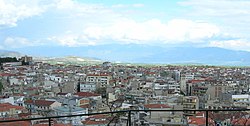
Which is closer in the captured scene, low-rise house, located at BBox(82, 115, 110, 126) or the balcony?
the balcony

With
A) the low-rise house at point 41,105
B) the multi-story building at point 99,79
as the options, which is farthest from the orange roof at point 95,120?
the multi-story building at point 99,79

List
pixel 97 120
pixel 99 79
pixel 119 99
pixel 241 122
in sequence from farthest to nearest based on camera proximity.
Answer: pixel 99 79
pixel 119 99
pixel 97 120
pixel 241 122

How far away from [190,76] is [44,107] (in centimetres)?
3718

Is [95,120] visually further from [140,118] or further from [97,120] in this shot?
[140,118]

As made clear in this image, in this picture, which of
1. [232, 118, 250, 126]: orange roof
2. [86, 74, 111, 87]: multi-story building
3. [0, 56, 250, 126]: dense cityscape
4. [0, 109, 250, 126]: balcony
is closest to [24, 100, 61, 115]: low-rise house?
[0, 56, 250, 126]: dense cityscape

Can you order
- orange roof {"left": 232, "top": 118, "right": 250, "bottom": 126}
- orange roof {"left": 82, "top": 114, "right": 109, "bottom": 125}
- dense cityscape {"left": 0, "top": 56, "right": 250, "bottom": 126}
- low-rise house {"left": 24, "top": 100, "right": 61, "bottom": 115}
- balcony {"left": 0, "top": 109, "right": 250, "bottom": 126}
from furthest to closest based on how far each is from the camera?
low-rise house {"left": 24, "top": 100, "right": 61, "bottom": 115}, dense cityscape {"left": 0, "top": 56, "right": 250, "bottom": 126}, orange roof {"left": 82, "top": 114, "right": 109, "bottom": 125}, orange roof {"left": 232, "top": 118, "right": 250, "bottom": 126}, balcony {"left": 0, "top": 109, "right": 250, "bottom": 126}

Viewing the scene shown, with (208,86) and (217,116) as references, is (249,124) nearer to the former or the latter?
(217,116)

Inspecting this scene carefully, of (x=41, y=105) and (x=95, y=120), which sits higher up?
(x=95, y=120)

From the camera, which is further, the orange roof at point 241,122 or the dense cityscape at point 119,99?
the dense cityscape at point 119,99

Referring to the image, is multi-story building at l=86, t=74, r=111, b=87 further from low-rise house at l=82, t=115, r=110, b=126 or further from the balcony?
the balcony

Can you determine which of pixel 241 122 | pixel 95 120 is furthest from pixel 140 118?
pixel 95 120

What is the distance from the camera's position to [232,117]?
17.0 ft

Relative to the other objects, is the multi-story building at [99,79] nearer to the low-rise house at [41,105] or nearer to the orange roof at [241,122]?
the low-rise house at [41,105]

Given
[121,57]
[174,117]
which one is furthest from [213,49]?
[174,117]
